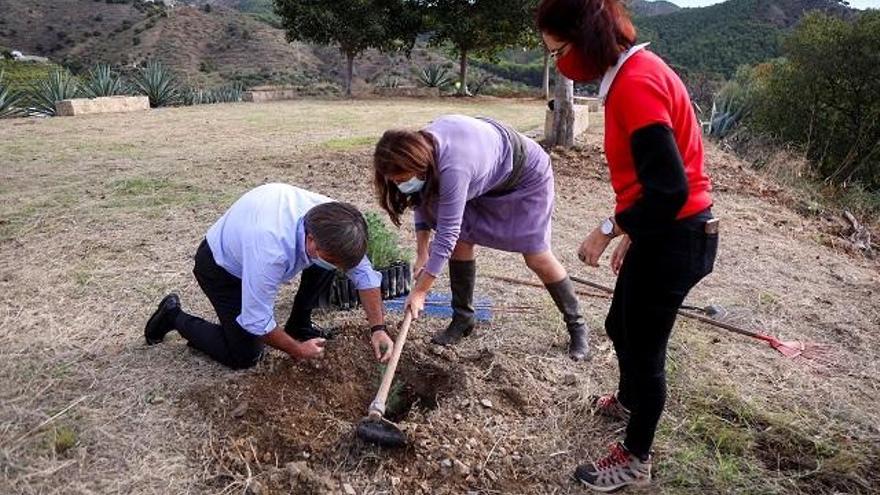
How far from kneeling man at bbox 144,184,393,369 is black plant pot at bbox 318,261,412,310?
308mm

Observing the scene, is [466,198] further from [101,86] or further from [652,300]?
[101,86]

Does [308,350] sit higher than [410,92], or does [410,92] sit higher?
[410,92]

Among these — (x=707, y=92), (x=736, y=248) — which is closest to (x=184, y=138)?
(x=736, y=248)

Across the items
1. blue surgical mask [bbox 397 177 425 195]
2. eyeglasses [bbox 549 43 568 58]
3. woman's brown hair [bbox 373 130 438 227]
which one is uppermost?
eyeglasses [bbox 549 43 568 58]

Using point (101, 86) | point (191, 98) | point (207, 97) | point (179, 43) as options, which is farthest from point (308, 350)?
point (179, 43)

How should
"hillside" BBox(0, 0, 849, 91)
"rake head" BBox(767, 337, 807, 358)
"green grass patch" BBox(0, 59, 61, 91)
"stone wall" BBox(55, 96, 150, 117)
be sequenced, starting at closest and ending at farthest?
1. "rake head" BBox(767, 337, 807, 358)
2. "stone wall" BBox(55, 96, 150, 117)
3. "green grass patch" BBox(0, 59, 61, 91)
4. "hillside" BBox(0, 0, 849, 91)

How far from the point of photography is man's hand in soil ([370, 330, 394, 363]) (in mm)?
2359

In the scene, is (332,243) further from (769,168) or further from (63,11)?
(63,11)

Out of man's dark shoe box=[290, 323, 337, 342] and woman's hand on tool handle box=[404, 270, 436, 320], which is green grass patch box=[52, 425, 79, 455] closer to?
man's dark shoe box=[290, 323, 337, 342]

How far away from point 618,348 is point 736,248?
11.0ft

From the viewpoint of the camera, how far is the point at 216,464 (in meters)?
2.06

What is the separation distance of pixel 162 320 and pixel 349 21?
51.7 feet

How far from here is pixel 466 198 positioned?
2248mm

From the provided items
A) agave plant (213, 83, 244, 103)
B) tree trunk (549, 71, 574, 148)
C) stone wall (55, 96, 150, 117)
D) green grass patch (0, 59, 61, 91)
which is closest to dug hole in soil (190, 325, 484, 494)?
tree trunk (549, 71, 574, 148)
